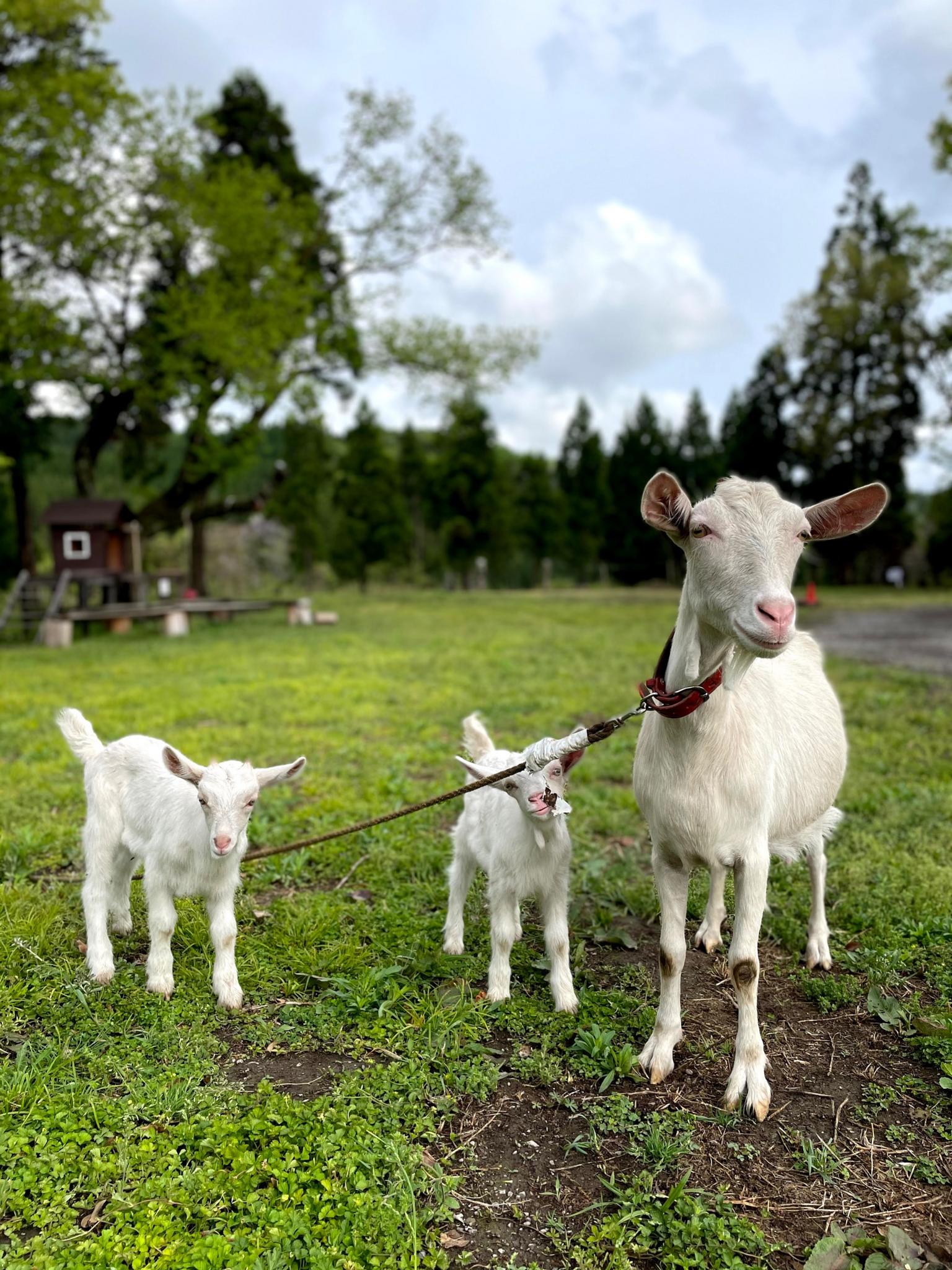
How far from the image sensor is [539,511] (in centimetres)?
4300

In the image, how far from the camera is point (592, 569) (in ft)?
146

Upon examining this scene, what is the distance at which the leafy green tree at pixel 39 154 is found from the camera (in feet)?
A: 61.1

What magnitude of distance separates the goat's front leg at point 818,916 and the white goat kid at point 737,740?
1.21 feet

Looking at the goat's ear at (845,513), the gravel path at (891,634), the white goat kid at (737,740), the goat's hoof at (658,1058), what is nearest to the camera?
the white goat kid at (737,740)

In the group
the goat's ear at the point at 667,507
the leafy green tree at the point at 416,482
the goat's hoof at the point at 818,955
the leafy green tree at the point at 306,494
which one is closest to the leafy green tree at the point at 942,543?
the leafy green tree at the point at 416,482

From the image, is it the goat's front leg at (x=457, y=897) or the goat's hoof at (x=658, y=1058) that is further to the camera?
the goat's front leg at (x=457, y=897)

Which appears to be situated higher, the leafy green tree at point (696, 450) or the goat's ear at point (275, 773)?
the leafy green tree at point (696, 450)

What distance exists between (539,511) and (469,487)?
5.93 meters

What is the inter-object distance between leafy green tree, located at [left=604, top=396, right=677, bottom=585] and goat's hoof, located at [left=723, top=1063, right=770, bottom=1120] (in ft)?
126

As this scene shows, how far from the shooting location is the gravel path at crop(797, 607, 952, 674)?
13703 mm

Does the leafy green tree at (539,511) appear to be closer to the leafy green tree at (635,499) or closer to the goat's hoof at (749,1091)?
the leafy green tree at (635,499)

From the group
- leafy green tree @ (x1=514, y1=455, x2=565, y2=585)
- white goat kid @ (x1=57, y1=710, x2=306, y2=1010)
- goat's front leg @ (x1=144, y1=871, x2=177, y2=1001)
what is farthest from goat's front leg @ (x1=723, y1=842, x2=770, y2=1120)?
leafy green tree @ (x1=514, y1=455, x2=565, y2=585)

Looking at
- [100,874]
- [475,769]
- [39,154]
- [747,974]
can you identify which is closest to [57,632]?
[39,154]

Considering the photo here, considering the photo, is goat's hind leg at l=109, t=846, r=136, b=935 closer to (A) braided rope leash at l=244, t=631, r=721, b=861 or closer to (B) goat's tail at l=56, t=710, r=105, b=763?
(B) goat's tail at l=56, t=710, r=105, b=763
